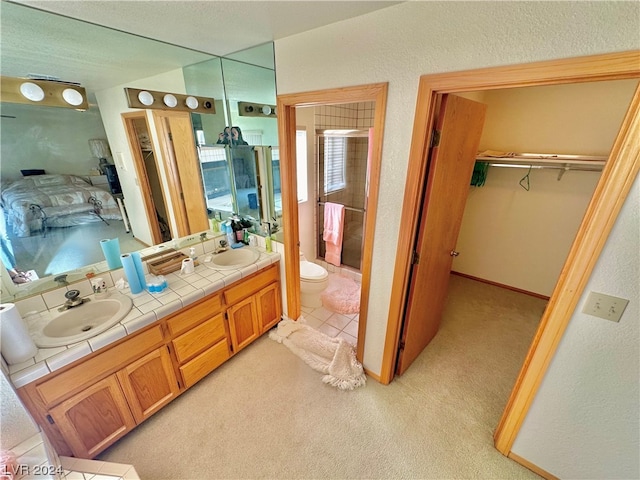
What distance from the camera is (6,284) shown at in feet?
4.58

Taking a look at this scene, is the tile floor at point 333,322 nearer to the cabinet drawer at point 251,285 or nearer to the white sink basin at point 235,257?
the cabinet drawer at point 251,285

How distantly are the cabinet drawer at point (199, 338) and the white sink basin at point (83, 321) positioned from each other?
399mm

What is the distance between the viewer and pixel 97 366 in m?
1.35

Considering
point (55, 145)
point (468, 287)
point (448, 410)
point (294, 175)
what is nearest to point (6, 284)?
point (55, 145)

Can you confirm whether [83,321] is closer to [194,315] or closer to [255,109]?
[194,315]

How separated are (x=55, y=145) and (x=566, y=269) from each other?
106 inches

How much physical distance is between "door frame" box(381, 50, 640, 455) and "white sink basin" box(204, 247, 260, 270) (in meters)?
1.23

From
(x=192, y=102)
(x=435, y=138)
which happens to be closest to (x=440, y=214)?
(x=435, y=138)

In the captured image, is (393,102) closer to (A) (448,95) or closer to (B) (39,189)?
(A) (448,95)

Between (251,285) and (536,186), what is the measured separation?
306 cm

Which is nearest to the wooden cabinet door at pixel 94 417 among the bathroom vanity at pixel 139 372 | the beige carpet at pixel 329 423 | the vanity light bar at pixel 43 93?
the bathroom vanity at pixel 139 372

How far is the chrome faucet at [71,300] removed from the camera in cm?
152

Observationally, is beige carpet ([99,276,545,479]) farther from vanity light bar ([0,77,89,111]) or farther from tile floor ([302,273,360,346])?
vanity light bar ([0,77,89,111])

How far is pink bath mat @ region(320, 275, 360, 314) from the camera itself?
9.29 ft
